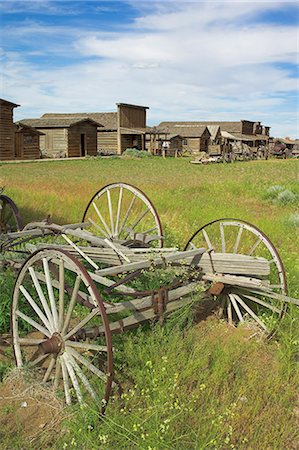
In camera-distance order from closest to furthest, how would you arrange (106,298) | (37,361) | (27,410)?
(27,410) < (37,361) < (106,298)

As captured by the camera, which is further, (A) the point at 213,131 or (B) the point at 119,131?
(A) the point at 213,131

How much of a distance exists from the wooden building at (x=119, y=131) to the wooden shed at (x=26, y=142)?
34.9 feet

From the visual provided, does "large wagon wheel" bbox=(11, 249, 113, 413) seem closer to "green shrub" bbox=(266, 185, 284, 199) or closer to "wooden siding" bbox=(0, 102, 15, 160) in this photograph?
"green shrub" bbox=(266, 185, 284, 199)

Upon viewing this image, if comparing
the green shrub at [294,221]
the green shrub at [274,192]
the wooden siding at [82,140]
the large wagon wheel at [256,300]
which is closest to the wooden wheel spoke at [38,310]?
the large wagon wheel at [256,300]

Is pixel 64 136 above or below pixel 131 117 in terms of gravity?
below

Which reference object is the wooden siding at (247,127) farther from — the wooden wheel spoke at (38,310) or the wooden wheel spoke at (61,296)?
the wooden wheel spoke at (61,296)

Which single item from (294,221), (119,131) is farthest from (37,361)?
(119,131)

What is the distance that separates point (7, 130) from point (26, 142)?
298 cm

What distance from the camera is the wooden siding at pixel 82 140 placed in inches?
1535

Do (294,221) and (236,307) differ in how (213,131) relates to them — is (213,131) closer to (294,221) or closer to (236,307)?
(294,221)

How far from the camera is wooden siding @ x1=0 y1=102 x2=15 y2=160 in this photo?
3060 cm

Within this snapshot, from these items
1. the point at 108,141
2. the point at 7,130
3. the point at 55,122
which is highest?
the point at 55,122

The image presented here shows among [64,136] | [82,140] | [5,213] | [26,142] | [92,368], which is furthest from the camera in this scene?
[82,140]

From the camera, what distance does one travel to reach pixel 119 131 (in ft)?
149
